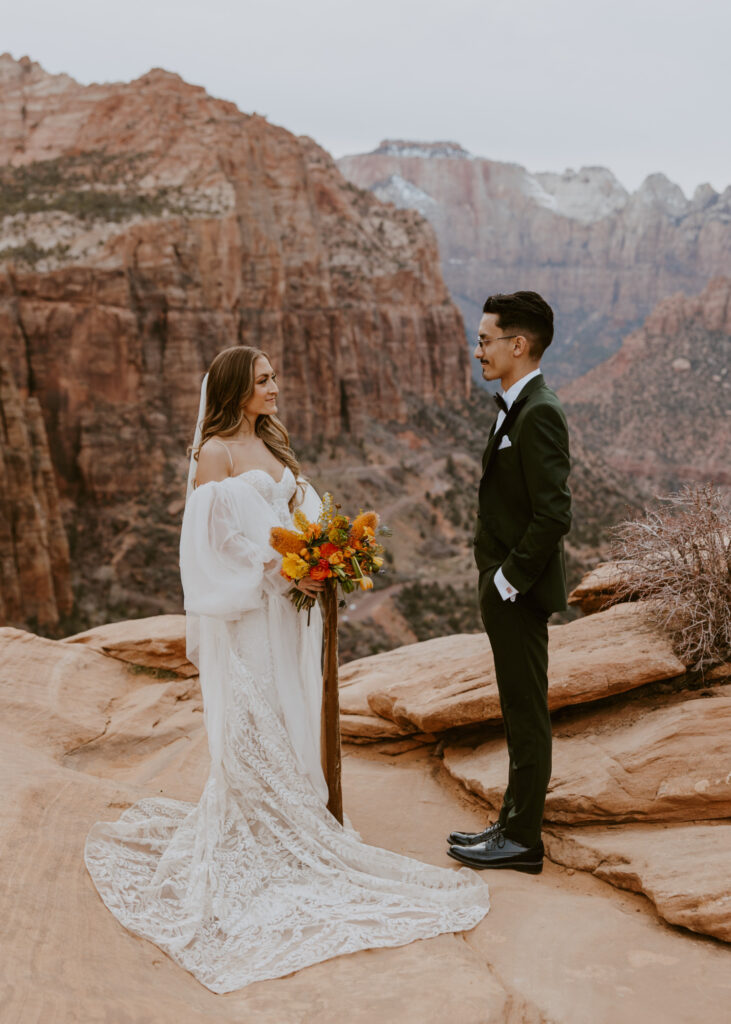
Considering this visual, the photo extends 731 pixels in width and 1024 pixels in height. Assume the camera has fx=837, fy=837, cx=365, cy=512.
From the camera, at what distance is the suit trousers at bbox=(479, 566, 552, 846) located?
4.53 meters

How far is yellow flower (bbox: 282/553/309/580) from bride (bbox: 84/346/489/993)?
19 cm

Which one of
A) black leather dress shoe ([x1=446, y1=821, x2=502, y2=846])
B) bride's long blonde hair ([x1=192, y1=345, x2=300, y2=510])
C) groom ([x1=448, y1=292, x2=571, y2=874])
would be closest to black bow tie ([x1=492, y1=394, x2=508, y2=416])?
groom ([x1=448, y1=292, x2=571, y2=874])

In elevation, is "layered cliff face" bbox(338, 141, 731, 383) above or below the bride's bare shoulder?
above

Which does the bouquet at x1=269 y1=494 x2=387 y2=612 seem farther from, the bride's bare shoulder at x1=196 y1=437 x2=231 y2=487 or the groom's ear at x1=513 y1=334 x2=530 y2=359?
the groom's ear at x1=513 y1=334 x2=530 y2=359

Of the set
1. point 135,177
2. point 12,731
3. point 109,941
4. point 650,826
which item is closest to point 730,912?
point 650,826

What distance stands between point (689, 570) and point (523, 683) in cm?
183

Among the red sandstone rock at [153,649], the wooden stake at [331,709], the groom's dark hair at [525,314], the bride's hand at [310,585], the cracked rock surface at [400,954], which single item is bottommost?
the red sandstone rock at [153,649]

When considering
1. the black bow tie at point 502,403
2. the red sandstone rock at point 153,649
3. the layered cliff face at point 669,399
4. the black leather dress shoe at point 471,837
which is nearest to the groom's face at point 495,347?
the black bow tie at point 502,403

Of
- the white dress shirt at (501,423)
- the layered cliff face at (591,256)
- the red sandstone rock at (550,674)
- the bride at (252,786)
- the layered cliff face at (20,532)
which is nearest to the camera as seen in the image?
the bride at (252,786)

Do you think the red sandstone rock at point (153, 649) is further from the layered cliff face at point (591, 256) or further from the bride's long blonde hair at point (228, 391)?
the layered cliff face at point (591, 256)

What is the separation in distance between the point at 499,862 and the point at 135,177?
167ft

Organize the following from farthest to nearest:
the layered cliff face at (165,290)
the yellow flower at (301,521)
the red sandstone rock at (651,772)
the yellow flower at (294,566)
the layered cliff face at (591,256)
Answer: the layered cliff face at (591,256) → the layered cliff face at (165,290) → the red sandstone rock at (651,772) → the yellow flower at (301,521) → the yellow flower at (294,566)

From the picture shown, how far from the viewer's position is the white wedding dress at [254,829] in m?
4.02

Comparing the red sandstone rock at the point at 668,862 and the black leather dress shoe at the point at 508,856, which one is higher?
the red sandstone rock at the point at 668,862
